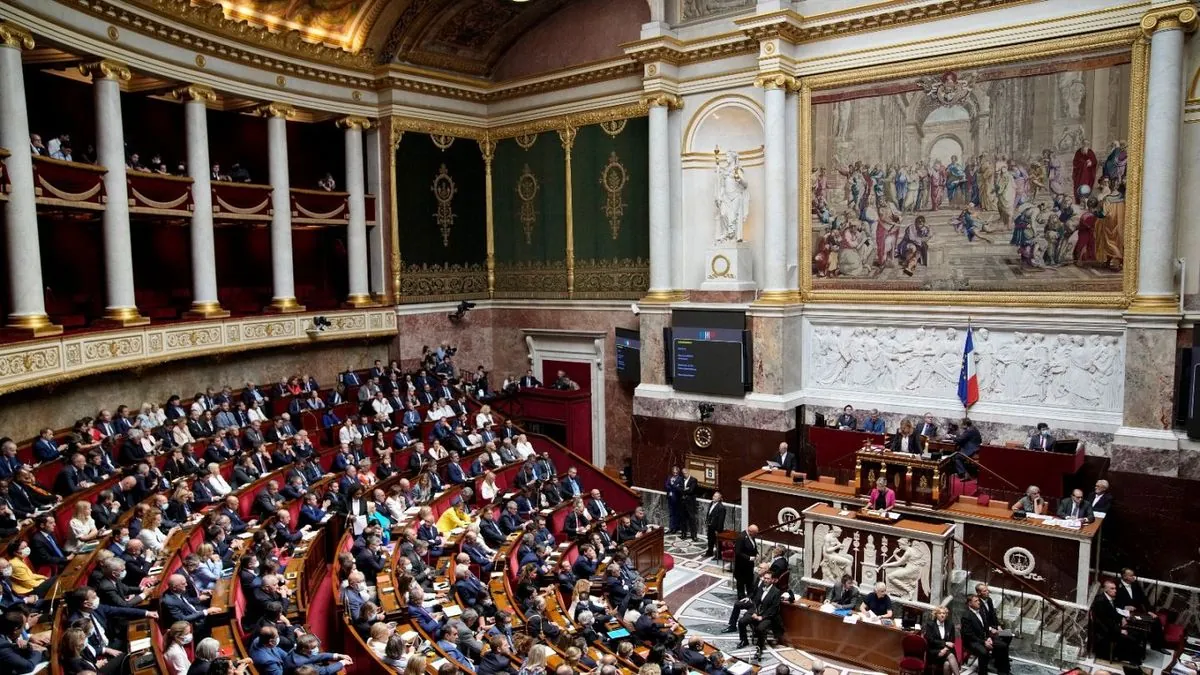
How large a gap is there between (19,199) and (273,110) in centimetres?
745

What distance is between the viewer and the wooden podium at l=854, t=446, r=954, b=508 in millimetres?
14461

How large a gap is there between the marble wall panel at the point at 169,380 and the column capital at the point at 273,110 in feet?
17.6

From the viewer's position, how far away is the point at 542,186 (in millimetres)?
23375

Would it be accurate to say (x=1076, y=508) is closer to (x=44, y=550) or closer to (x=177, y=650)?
(x=177, y=650)

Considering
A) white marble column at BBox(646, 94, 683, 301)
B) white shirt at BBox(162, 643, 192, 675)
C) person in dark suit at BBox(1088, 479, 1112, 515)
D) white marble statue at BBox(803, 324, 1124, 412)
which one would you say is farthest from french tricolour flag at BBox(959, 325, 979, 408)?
white shirt at BBox(162, 643, 192, 675)

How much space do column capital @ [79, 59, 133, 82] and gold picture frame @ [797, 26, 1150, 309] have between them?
43.6ft

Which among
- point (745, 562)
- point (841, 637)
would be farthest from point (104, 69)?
point (841, 637)

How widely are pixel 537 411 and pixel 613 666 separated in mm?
14040

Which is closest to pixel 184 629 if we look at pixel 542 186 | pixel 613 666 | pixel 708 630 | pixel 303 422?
pixel 613 666

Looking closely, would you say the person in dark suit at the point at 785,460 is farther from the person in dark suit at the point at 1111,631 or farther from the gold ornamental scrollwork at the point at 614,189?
the gold ornamental scrollwork at the point at 614,189

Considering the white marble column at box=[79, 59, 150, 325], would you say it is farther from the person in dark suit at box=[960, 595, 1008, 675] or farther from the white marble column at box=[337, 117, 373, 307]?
the person in dark suit at box=[960, 595, 1008, 675]

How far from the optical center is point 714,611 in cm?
1467

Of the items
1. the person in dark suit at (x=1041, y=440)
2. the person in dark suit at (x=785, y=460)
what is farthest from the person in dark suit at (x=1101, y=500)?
the person in dark suit at (x=785, y=460)

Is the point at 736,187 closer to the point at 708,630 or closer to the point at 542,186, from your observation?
the point at 542,186
